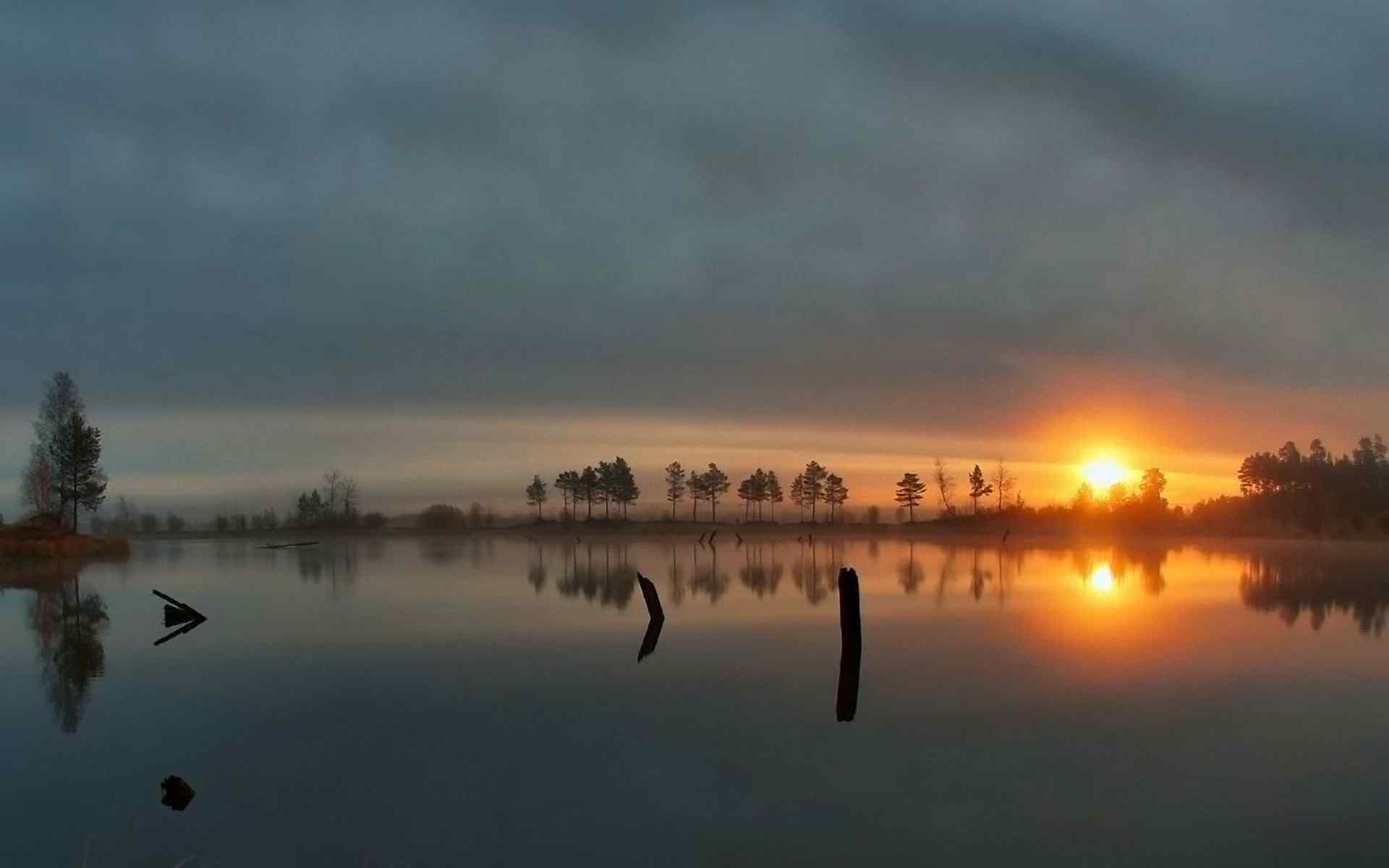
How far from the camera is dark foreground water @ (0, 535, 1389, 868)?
11016 mm

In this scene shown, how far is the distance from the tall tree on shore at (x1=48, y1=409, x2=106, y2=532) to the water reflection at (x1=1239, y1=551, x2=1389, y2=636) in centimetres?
7917

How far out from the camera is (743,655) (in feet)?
77.8

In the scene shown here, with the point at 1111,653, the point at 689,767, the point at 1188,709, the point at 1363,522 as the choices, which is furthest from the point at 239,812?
the point at 1363,522

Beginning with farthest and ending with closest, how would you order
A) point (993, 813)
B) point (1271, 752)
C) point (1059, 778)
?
point (1271, 752) → point (1059, 778) → point (993, 813)

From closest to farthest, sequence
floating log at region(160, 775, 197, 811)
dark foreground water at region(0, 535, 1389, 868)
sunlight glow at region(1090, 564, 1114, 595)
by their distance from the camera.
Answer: dark foreground water at region(0, 535, 1389, 868), floating log at region(160, 775, 197, 811), sunlight glow at region(1090, 564, 1114, 595)

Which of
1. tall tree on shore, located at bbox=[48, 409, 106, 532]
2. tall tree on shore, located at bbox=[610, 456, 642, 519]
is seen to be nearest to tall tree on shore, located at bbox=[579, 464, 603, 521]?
tall tree on shore, located at bbox=[610, 456, 642, 519]

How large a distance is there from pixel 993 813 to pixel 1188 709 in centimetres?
A: 752

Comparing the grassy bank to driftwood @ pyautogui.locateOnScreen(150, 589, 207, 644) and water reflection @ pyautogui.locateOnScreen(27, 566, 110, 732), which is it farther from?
driftwood @ pyautogui.locateOnScreen(150, 589, 207, 644)

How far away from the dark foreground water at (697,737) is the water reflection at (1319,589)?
1.63 feet

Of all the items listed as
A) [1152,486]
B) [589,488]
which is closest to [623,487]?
[589,488]

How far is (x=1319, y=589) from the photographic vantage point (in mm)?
42469

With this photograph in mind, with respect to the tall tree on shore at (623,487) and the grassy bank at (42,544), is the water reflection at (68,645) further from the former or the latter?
the tall tree on shore at (623,487)

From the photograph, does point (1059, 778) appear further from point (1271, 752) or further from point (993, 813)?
point (1271, 752)

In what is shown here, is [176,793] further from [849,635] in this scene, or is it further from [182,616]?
[182,616]
